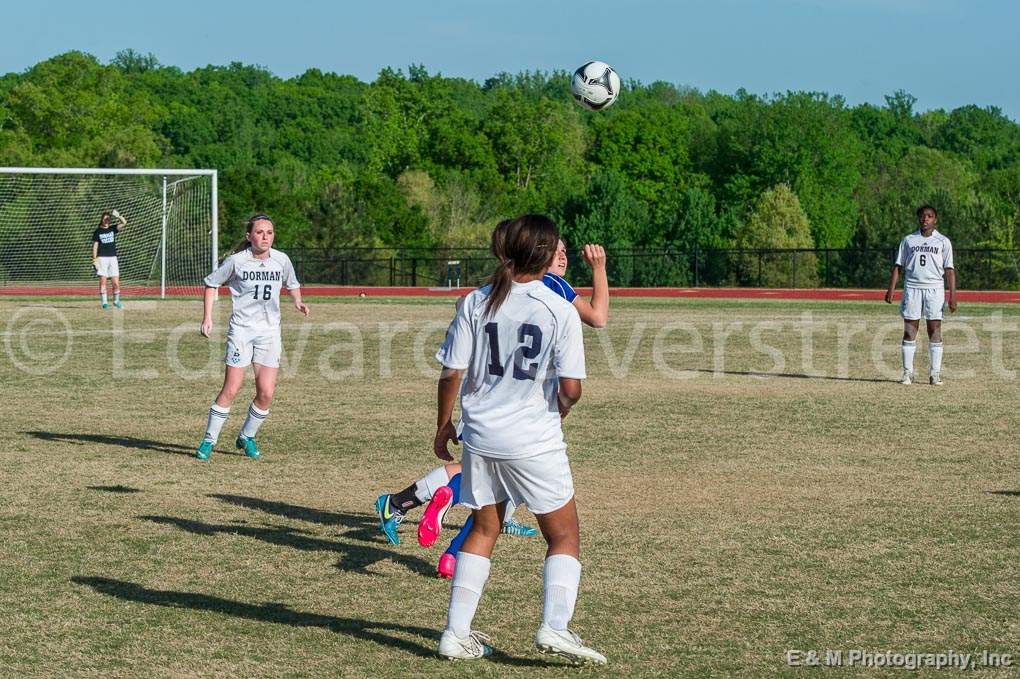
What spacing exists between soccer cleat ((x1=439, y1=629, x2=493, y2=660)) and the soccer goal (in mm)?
32474

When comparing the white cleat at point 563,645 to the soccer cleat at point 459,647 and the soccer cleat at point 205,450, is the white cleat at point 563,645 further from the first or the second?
the soccer cleat at point 205,450

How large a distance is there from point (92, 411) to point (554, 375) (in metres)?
9.55

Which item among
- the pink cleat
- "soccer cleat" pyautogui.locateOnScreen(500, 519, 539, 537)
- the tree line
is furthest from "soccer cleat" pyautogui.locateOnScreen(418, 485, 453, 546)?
the tree line

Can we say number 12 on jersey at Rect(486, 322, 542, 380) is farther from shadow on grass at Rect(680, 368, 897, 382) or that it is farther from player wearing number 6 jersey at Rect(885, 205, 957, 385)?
shadow on grass at Rect(680, 368, 897, 382)

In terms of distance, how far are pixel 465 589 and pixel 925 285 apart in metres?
12.5

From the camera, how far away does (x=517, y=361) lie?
5289 millimetres

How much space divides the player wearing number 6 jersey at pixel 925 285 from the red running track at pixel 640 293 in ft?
76.4

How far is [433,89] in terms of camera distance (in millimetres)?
104750

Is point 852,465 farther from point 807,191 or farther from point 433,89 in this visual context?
point 433,89

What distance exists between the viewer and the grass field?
5.83m

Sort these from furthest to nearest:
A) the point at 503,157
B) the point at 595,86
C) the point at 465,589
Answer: the point at 503,157
the point at 595,86
the point at 465,589

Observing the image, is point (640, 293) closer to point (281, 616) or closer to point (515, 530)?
point (515, 530)

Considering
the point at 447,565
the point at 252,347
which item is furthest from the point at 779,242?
the point at 447,565

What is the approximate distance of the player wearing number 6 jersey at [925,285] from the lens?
53.3 ft
